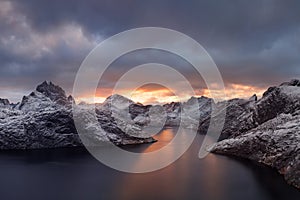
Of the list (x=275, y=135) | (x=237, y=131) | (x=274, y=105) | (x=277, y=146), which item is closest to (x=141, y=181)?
(x=277, y=146)

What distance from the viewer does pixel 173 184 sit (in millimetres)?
71125

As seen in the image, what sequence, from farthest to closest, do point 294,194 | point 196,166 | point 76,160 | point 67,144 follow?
point 67,144
point 76,160
point 196,166
point 294,194

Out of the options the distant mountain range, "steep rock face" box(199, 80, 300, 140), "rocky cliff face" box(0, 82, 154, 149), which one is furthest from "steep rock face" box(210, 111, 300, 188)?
"rocky cliff face" box(0, 82, 154, 149)

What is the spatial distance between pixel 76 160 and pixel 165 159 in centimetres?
3343

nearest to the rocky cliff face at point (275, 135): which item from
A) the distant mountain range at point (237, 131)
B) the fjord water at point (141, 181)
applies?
the distant mountain range at point (237, 131)

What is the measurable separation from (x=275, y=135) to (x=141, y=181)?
4339 cm

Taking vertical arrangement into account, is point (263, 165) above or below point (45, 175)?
above

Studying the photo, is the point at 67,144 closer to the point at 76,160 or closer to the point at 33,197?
the point at 76,160

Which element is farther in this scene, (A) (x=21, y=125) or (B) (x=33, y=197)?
(A) (x=21, y=125)

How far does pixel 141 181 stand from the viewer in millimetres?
74000

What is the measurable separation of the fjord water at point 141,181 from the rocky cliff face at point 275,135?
3.57 metres

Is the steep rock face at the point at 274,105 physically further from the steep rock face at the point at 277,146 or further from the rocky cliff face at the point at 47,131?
the rocky cliff face at the point at 47,131

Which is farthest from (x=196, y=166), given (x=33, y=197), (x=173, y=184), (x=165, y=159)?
(x=33, y=197)

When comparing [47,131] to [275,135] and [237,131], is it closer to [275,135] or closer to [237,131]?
[237,131]
